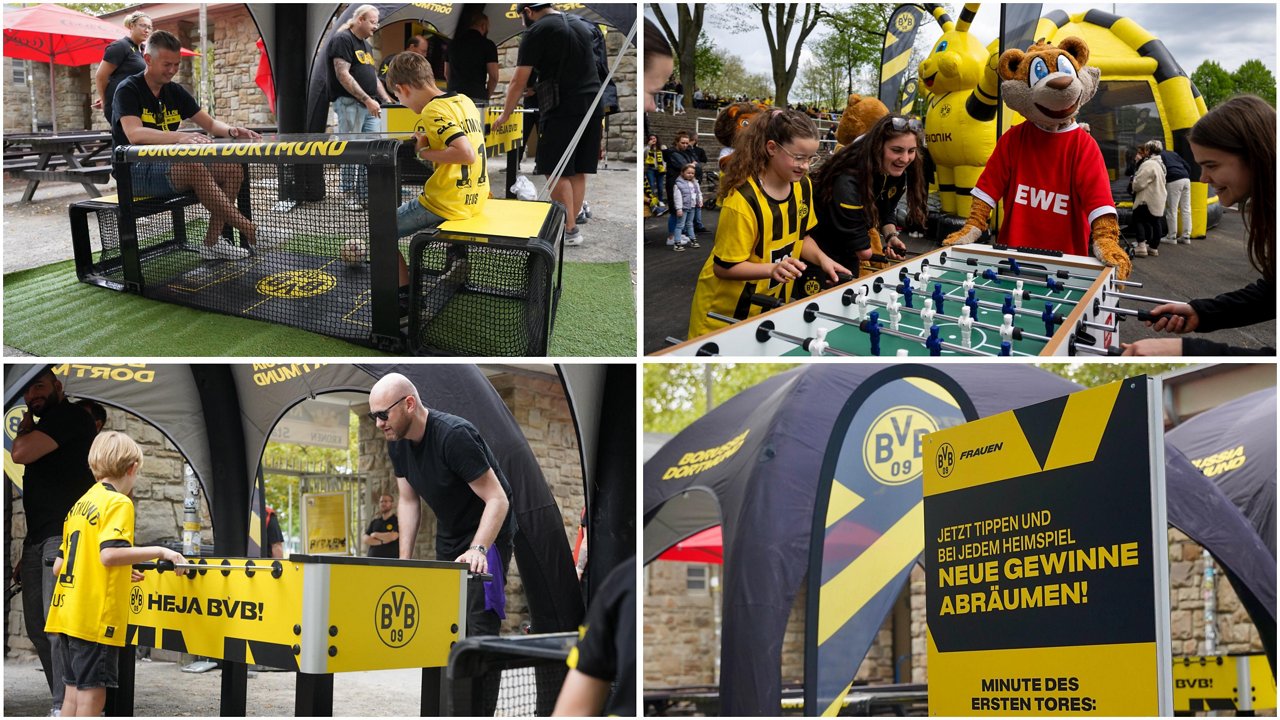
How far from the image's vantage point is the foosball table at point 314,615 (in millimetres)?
2600

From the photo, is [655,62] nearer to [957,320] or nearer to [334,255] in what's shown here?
[957,320]

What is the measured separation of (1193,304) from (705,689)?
4.40 meters

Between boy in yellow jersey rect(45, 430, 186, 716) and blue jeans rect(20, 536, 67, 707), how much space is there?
0.15 meters

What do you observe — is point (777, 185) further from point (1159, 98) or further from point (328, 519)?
point (1159, 98)

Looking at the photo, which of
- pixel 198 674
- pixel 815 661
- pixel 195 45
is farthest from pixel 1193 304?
pixel 195 45

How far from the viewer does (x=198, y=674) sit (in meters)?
6.15

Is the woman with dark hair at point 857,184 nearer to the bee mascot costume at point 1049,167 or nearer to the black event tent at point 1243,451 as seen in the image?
the bee mascot costume at point 1049,167

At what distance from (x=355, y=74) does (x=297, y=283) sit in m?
2.95

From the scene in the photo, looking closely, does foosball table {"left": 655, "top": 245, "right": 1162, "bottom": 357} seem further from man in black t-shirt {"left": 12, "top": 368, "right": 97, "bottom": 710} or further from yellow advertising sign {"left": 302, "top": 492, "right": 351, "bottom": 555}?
yellow advertising sign {"left": 302, "top": 492, "right": 351, "bottom": 555}

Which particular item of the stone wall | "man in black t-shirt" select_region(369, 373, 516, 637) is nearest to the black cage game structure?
"man in black t-shirt" select_region(369, 373, 516, 637)

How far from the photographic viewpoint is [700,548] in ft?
25.4

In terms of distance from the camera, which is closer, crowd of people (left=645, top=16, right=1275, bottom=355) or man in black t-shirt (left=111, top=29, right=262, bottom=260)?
crowd of people (left=645, top=16, right=1275, bottom=355)

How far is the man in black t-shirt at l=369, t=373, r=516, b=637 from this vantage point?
11.1ft

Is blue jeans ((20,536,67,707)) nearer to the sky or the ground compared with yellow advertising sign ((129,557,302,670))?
nearer to the ground
